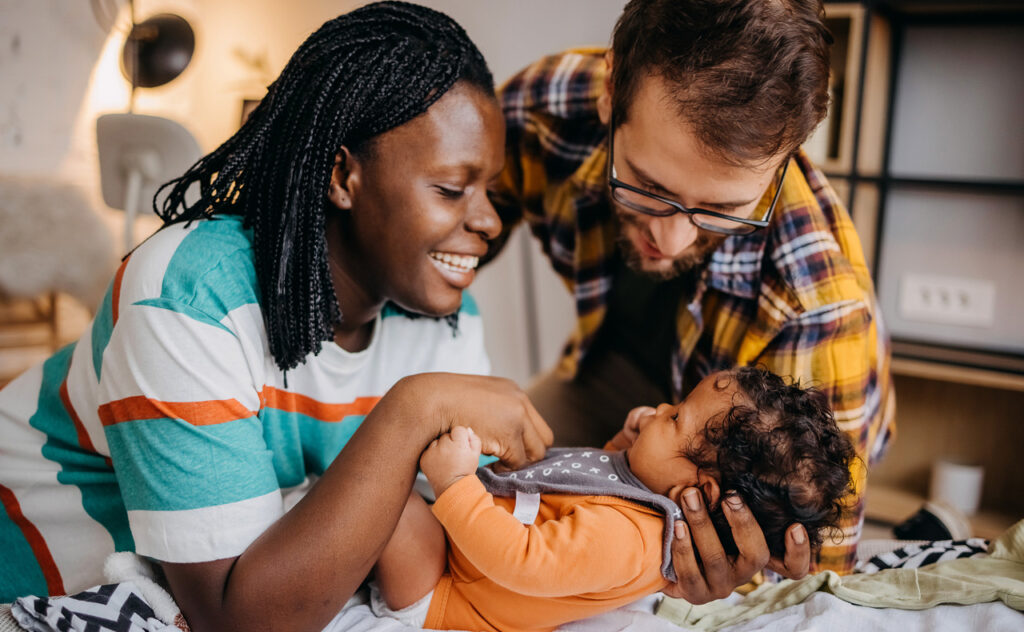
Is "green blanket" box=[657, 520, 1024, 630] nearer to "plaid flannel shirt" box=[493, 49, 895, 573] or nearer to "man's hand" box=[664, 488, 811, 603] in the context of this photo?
"man's hand" box=[664, 488, 811, 603]

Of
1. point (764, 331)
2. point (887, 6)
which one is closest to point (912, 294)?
point (887, 6)

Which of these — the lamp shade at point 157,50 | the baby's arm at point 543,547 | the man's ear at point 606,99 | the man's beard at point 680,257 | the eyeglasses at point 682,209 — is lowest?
the baby's arm at point 543,547

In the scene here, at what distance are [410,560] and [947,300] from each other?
2348 mm

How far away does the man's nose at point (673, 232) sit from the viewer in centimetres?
133

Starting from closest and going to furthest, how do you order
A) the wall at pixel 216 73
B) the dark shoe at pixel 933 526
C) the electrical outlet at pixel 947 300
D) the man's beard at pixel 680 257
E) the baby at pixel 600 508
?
1. the baby at pixel 600 508
2. the man's beard at pixel 680 257
3. the dark shoe at pixel 933 526
4. the wall at pixel 216 73
5. the electrical outlet at pixel 947 300

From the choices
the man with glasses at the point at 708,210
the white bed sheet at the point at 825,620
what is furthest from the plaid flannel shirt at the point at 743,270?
the white bed sheet at the point at 825,620

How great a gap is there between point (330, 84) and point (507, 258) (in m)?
2.08

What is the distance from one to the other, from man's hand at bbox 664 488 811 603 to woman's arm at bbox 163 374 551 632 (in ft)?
1.17

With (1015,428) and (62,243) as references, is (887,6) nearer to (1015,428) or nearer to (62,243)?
(1015,428)

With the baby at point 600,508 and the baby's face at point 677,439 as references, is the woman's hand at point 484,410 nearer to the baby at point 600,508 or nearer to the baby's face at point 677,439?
the baby at point 600,508

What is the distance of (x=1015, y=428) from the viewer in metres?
2.70

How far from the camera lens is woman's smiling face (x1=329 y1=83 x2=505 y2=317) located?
1.17m

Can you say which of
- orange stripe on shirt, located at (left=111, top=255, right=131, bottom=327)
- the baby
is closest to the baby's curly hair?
the baby

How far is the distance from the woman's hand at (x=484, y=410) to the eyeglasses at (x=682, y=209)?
16.1 inches
